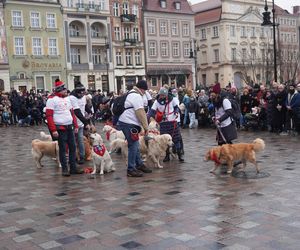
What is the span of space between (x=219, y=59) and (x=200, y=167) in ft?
183

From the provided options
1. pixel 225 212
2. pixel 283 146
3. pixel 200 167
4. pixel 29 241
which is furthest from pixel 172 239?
pixel 283 146

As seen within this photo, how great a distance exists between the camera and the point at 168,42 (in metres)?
56.8

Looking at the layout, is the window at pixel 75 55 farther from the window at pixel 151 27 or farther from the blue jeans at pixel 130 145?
the blue jeans at pixel 130 145

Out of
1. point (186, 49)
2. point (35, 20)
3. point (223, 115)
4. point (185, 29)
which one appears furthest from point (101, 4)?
point (223, 115)

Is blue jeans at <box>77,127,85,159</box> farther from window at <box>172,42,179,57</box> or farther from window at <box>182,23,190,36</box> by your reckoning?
window at <box>182,23,190,36</box>

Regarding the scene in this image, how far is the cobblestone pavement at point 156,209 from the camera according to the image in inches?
200

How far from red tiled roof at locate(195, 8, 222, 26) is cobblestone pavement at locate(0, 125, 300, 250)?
54.8 meters

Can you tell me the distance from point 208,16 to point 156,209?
60.6m

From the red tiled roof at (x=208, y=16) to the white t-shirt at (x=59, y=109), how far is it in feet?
183

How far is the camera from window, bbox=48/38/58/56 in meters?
46.0

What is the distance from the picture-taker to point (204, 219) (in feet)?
18.9

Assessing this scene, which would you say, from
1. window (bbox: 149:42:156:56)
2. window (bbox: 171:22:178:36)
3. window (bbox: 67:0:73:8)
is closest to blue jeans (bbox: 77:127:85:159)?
window (bbox: 67:0:73:8)

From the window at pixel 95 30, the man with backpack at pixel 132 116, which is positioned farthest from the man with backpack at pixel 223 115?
the window at pixel 95 30

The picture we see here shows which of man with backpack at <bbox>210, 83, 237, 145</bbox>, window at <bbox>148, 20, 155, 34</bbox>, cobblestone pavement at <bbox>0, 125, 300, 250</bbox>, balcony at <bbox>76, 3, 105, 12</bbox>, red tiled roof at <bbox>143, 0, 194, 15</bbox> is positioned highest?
red tiled roof at <bbox>143, 0, 194, 15</bbox>
